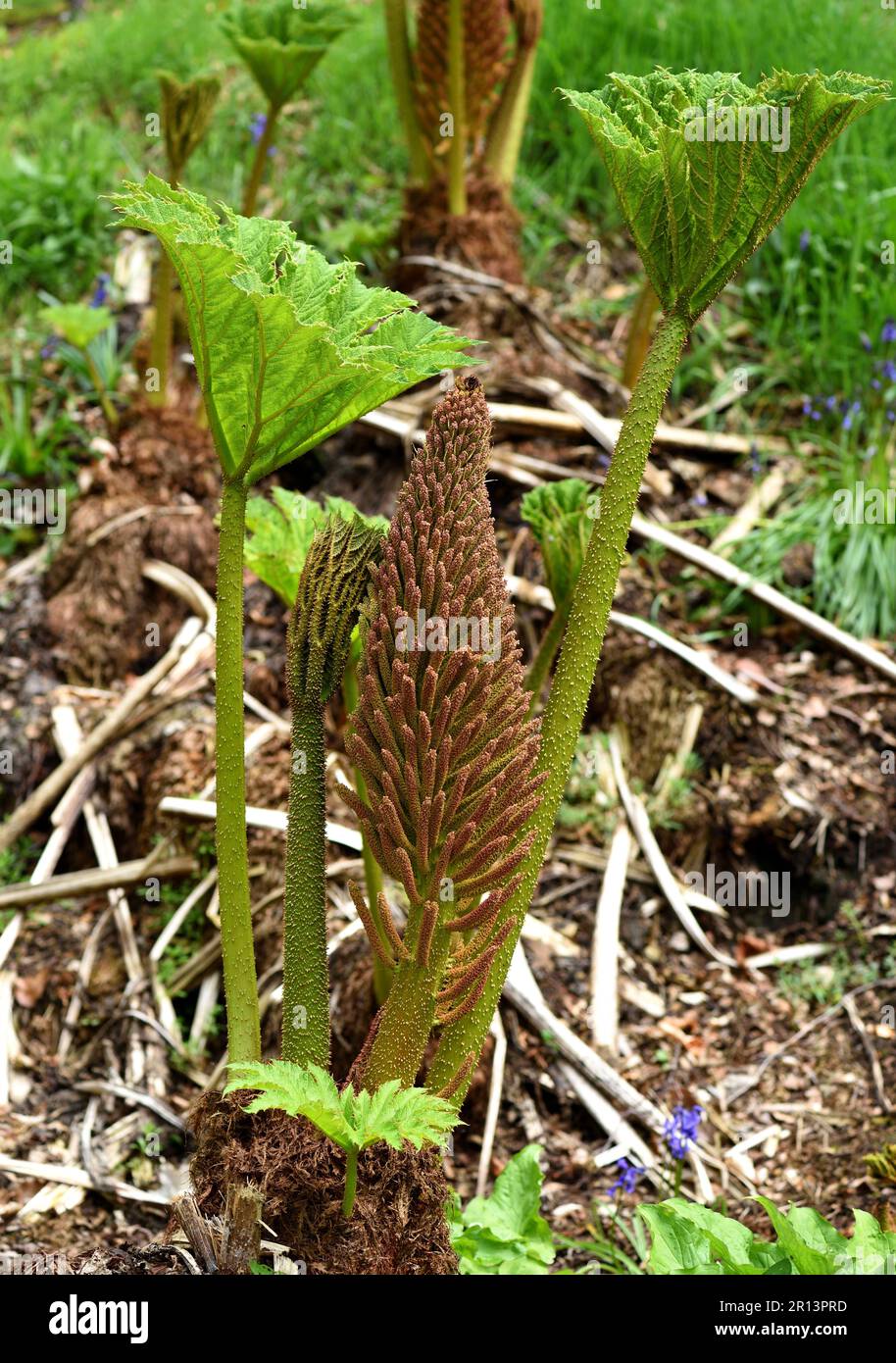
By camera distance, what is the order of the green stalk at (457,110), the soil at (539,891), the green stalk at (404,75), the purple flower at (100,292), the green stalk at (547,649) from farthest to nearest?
1. the purple flower at (100,292)
2. the green stalk at (404,75)
3. the green stalk at (457,110)
4. the soil at (539,891)
5. the green stalk at (547,649)

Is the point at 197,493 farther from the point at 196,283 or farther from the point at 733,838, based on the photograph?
A: the point at 196,283

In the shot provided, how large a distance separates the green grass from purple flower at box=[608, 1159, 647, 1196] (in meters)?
2.87

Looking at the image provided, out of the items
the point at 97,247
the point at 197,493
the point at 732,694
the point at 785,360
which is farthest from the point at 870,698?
the point at 97,247

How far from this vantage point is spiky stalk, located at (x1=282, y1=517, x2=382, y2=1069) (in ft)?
7.06

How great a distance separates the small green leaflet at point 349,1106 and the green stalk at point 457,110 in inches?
140

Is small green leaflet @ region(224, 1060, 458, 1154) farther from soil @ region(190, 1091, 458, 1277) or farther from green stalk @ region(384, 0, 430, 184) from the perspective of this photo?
green stalk @ region(384, 0, 430, 184)

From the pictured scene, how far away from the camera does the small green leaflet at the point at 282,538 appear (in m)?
2.51

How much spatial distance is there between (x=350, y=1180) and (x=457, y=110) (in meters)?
3.65

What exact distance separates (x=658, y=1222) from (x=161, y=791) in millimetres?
1943

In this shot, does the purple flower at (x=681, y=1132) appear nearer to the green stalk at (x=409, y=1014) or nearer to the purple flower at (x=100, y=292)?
the green stalk at (x=409, y=1014)

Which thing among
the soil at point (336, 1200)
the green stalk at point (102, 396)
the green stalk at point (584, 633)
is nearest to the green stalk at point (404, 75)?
the green stalk at point (102, 396)

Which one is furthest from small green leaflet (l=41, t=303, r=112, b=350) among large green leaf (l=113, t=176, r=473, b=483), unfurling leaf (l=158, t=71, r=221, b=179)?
large green leaf (l=113, t=176, r=473, b=483)

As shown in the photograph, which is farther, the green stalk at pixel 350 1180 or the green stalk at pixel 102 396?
the green stalk at pixel 102 396

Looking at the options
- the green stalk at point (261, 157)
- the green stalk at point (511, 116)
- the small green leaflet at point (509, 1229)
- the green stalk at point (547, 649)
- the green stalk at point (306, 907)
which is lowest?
the small green leaflet at point (509, 1229)
